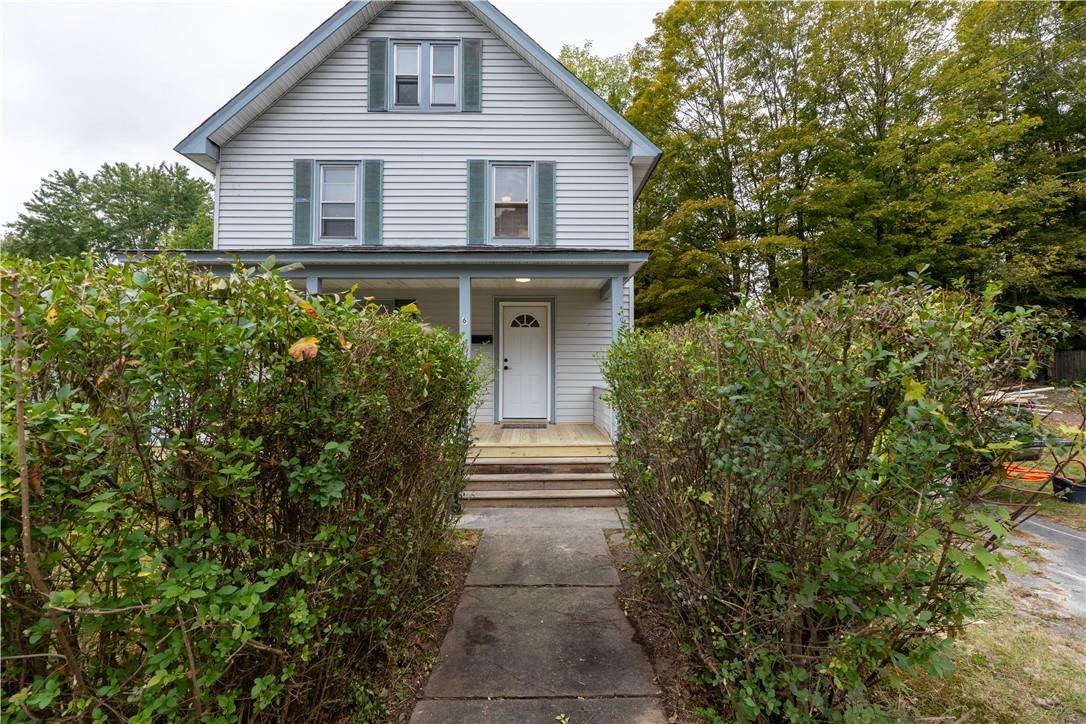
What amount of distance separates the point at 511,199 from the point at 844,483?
8.04 metres

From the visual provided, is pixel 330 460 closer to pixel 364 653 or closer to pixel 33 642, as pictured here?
pixel 33 642

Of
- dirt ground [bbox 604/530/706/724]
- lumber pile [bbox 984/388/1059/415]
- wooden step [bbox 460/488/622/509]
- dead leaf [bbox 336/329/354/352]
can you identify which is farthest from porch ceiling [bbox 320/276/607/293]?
lumber pile [bbox 984/388/1059/415]

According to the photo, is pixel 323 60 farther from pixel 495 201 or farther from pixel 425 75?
pixel 495 201

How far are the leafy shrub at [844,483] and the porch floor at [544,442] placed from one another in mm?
3516

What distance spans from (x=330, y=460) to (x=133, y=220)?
38775mm

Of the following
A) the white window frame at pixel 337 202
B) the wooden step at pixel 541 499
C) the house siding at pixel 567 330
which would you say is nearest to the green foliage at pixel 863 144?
the house siding at pixel 567 330

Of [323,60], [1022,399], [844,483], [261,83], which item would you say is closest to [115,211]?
[261,83]

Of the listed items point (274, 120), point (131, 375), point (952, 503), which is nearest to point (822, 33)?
point (274, 120)

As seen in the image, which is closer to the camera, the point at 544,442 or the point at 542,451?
the point at 542,451

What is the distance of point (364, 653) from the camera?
7.05 feet

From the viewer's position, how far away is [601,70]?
18.2 m

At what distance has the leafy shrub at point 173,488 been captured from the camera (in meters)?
1.22

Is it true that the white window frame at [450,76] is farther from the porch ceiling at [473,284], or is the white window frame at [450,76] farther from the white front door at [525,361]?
the white front door at [525,361]

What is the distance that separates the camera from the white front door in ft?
29.0
